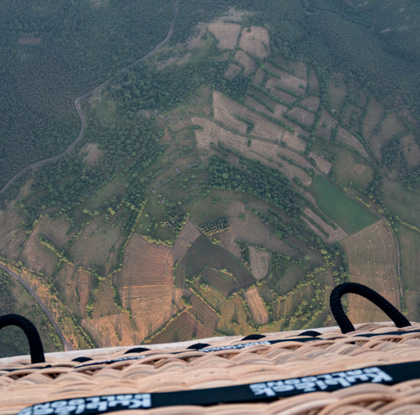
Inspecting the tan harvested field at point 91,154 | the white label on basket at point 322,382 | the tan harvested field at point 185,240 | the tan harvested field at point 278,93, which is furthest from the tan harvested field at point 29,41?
the white label on basket at point 322,382

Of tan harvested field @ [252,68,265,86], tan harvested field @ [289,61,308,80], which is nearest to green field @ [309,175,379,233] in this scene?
tan harvested field @ [289,61,308,80]

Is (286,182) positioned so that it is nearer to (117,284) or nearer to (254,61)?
(254,61)

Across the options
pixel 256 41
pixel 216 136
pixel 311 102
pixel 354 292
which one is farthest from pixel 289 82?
pixel 354 292

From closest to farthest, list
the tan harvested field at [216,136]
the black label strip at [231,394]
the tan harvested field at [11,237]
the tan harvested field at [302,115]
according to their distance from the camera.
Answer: the black label strip at [231,394]
the tan harvested field at [11,237]
the tan harvested field at [216,136]
the tan harvested field at [302,115]

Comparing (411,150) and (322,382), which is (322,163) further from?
(322,382)

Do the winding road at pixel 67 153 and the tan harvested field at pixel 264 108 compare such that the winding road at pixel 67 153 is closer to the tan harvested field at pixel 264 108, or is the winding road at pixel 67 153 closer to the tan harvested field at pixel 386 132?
the tan harvested field at pixel 264 108

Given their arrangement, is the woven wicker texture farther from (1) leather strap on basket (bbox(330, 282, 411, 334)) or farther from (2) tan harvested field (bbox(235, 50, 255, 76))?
(2) tan harvested field (bbox(235, 50, 255, 76))
